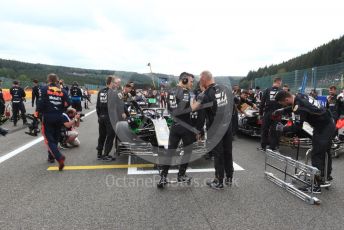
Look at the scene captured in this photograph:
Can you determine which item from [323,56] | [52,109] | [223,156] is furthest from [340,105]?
[323,56]

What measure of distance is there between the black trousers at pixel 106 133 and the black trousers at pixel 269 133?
12.1ft

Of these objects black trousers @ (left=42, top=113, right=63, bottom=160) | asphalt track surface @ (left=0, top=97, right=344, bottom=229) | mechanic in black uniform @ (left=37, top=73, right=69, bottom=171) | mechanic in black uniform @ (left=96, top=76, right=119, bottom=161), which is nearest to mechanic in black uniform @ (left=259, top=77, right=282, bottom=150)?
asphalt track surface @ (left=0, top=97, right=344, bottom=229)

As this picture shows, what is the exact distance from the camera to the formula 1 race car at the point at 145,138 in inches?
243

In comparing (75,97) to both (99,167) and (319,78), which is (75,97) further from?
(319,78)

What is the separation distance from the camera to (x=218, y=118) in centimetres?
496

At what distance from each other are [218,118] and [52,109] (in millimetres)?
3192

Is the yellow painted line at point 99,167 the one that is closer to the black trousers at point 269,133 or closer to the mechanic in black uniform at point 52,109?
the mechanic in black uniform at point 52,109

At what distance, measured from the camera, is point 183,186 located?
5.02 m

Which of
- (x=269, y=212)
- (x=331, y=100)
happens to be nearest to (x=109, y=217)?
(x=269, y=212)

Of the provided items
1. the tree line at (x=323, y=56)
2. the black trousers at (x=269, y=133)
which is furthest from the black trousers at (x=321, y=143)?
the tree line at (x=323, y=56)

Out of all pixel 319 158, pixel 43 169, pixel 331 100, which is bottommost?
pixel 43 169

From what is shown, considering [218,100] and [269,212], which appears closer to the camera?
[269,212]

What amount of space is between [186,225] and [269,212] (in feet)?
3.71

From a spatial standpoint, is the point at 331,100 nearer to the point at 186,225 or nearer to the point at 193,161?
the point at 193,161
